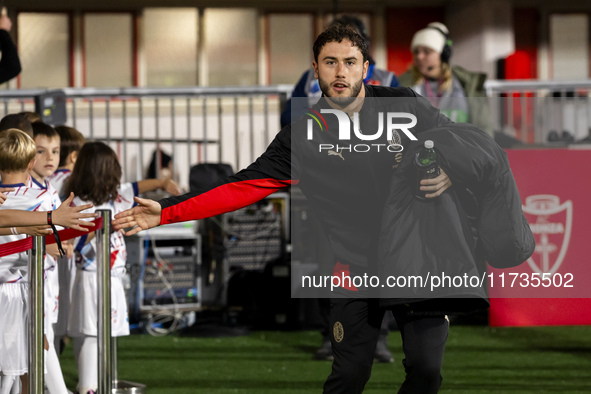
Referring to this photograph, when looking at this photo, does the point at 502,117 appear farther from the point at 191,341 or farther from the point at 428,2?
the point at 428,2

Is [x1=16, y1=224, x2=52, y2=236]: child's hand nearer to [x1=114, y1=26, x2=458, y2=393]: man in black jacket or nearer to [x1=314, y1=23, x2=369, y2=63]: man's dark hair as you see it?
[x1=114, y1=26, x2=458, y2=393]: man in black jacket

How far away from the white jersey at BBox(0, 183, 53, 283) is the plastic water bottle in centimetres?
198

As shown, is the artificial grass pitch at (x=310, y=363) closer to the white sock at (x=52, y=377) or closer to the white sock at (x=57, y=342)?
the white sock at (x=57, y=342)

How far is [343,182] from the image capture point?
3939mm

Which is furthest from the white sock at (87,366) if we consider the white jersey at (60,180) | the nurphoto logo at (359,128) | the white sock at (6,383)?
the nurphoto logo at (359,128)

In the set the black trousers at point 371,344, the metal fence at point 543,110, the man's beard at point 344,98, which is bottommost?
the black trousers at point 371,344

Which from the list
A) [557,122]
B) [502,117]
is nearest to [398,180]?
[502,117]

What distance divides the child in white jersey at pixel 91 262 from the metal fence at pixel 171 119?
2662 mm

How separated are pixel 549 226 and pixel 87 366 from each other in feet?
9.52

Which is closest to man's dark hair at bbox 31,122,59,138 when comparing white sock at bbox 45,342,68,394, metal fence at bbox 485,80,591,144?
white sock at bbox 45,342,68,394

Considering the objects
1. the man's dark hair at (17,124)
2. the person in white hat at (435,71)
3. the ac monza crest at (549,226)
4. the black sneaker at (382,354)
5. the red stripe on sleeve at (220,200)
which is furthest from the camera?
the person in white hat at (435,71)

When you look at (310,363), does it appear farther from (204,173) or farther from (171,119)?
(171,119)

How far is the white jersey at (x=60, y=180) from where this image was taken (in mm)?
6016

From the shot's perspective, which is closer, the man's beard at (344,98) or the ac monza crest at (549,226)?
the man's beard at (344,98)
